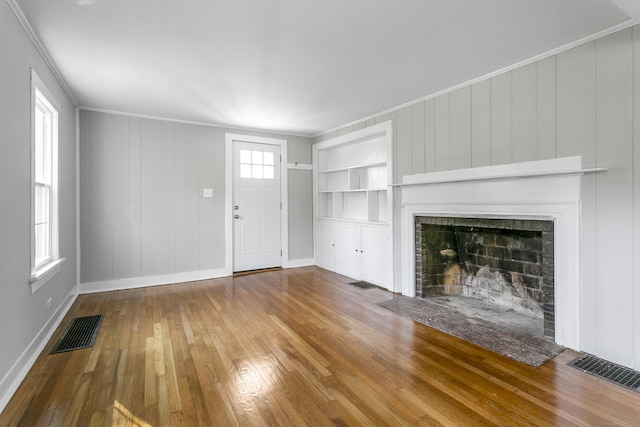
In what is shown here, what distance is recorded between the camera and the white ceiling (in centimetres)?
205

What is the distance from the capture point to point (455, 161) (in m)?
3.38

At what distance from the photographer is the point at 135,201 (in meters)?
4.42

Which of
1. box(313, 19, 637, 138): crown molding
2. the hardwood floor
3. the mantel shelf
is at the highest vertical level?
box(313, 19, 637, 138): crown molding

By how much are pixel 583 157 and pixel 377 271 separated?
8.63 feet

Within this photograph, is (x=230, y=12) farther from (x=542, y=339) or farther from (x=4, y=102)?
(x=542, y=339)

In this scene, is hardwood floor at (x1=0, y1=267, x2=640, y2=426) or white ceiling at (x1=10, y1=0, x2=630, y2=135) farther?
white ceiling at (x1=10, y1=0, x2=630, y2=135)

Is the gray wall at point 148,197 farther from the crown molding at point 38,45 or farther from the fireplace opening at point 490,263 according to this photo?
the fireplace opening at point 490,263

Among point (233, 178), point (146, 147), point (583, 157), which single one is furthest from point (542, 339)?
point (146, 147)

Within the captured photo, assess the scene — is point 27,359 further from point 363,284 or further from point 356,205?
point 356,205

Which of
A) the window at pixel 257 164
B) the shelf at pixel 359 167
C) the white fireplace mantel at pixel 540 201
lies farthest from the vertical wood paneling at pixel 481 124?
the window at pixel 257 164

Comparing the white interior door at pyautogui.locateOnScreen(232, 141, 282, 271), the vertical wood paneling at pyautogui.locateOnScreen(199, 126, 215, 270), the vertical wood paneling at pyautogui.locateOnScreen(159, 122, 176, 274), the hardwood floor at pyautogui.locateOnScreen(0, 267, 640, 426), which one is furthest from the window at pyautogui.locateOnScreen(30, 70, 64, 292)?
the white interior door at pyautogui.locateOnScreen(232, 141, 282, 271)

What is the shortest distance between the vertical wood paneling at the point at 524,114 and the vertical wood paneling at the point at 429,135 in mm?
861

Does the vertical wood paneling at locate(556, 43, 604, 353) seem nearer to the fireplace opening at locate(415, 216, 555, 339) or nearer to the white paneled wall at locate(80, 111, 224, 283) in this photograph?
the fireplace opening at locate(415, 216, 555, 339)

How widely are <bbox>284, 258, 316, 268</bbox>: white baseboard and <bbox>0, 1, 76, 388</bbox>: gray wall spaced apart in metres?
3.39
